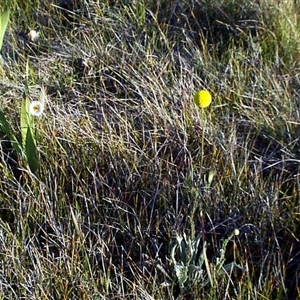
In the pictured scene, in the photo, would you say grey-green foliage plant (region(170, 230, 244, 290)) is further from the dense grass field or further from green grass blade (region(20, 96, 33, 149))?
green grass blade (region(20, 96, 33, 149))

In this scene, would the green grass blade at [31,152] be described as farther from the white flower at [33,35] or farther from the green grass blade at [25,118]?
the white flower at [33,35]

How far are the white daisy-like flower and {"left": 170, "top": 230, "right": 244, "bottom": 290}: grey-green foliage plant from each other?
548 mm

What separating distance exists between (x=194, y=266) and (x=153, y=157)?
399 millimetres

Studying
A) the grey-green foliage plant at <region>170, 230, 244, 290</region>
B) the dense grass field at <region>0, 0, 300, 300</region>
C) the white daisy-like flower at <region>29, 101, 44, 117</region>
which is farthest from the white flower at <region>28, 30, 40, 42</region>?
the grey-green foliage plant at <region>170, 230, 244, 290</region>

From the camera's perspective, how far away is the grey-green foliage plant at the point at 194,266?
1.47 m

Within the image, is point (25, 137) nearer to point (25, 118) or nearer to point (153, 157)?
point (25, 118)

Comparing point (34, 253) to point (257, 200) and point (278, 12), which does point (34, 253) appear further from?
point (278, 12)

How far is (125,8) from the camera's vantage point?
2258 millimetres

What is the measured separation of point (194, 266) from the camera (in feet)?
4.83

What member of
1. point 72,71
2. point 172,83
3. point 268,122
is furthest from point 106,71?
point 268,122

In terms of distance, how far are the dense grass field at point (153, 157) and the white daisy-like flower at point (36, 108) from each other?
42mm

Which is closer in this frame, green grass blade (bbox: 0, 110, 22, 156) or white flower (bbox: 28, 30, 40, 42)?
green grass blade (bbox: 0, 110, 22, 156)

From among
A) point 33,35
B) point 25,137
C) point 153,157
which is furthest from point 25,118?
point 33,35

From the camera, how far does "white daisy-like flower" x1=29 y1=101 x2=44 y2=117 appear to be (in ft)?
5.74
